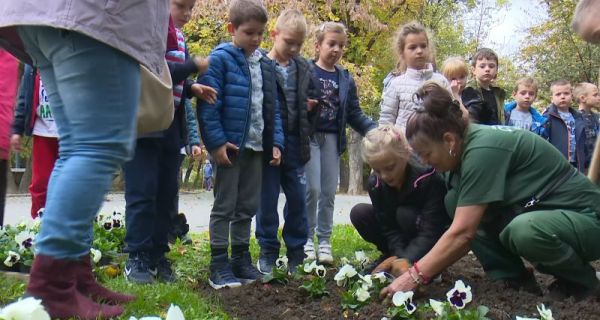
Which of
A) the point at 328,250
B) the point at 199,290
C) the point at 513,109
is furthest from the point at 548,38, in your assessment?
the point at 199,290

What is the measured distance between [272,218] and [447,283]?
129cm

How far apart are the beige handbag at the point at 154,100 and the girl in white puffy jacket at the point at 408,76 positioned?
9.11ft

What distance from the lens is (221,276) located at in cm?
378

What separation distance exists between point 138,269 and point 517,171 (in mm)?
2081

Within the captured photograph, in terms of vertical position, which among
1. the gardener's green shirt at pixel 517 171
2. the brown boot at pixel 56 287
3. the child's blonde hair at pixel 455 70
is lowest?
the brown boot at pixel 56 287

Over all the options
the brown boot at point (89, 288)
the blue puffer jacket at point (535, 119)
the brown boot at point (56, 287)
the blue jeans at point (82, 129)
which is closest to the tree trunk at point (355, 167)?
the blue puffer jacket at point (535, 119)

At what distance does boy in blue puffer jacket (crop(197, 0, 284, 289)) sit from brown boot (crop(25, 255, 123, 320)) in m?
1.50

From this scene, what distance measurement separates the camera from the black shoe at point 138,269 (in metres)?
3.50

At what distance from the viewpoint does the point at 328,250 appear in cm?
487

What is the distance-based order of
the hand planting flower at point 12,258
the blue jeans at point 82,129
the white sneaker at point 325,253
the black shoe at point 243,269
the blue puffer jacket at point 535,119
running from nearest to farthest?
the blue jeans at point 82,129 → the hand planting flower at point 12,258 → the black shoe at point 243,269 → the white sneaker at point 325,253 → the blue puffer jacket at point 535,119

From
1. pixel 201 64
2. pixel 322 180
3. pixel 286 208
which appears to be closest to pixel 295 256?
pixel 286 208

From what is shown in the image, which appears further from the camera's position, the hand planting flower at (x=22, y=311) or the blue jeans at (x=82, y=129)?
the blue jeans at (x=82, y=129)

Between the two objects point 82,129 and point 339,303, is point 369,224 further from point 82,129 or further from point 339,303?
point 82,129

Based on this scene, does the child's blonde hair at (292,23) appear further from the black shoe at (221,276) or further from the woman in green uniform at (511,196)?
the black shoe at (221,276)
